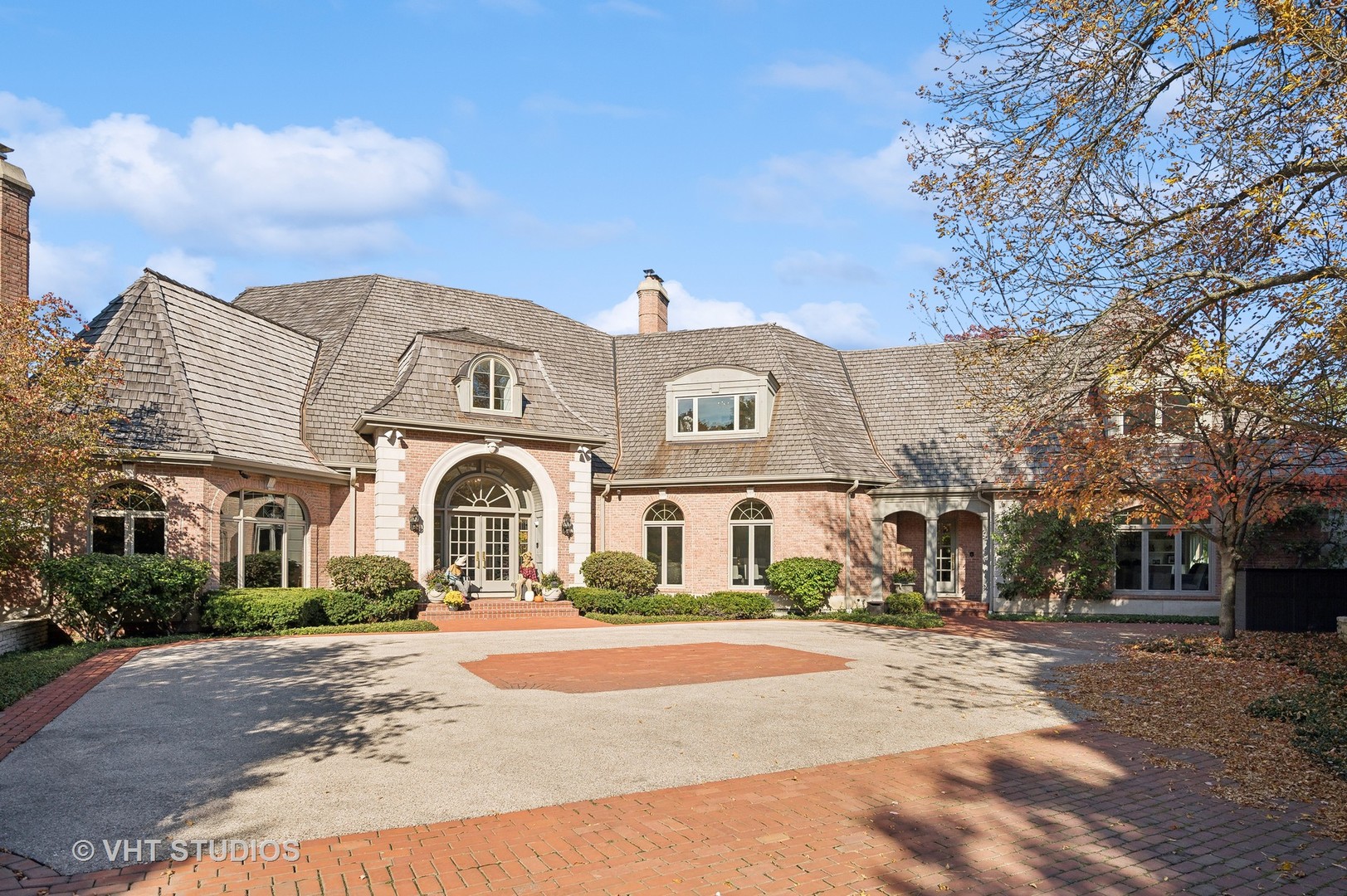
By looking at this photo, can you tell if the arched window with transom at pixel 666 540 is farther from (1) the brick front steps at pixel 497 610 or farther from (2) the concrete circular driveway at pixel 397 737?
(2) the concrete circular driveway at pixel 397 737

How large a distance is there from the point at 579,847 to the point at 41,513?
13.1 m

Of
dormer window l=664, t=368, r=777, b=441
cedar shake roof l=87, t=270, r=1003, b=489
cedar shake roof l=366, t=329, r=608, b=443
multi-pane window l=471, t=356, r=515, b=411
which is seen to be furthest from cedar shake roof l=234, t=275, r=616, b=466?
dormer window l=664, t=368, r=777, b=441

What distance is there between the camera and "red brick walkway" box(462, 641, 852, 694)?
1136cm

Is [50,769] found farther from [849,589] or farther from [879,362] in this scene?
[879,362]

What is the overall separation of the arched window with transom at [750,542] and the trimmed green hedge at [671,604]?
1.20 m

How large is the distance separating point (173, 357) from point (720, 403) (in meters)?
13.0

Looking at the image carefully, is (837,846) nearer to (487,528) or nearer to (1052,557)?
(487,528)

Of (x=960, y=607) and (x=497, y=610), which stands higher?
(x=497, y=610)

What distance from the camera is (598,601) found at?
67.3 ft

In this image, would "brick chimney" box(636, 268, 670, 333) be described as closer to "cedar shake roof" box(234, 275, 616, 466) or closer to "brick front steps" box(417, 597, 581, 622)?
"cedar shake roof" box(234, 275, 616, 466)

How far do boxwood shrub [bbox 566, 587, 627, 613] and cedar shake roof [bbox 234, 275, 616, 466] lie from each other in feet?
13.7

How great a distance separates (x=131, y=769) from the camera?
7176mm

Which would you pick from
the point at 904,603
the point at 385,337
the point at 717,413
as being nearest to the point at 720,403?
the point at 717,413

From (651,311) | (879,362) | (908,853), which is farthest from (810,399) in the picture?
(908,853)
